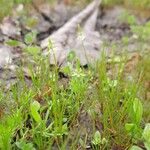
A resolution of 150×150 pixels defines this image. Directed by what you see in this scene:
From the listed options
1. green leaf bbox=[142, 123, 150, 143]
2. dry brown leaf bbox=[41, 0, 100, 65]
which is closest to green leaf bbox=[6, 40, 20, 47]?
dry brown leaf bbox=[41, 0, 100, 65]

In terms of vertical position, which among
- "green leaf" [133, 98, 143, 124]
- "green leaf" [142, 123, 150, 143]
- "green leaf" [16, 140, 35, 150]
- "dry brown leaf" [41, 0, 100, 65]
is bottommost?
"green leaf" [142, 123, 150, 143]

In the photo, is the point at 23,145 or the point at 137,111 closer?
the point at 23,145

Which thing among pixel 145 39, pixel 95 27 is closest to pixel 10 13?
pixel 95 27

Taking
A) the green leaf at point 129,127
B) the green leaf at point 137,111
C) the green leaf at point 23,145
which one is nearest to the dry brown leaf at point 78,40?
the green leaf at point 137,111

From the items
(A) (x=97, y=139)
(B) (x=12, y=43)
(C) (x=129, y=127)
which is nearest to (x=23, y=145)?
(A) (x=97, y=139)

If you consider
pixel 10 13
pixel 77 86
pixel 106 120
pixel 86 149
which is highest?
pixel 10 13

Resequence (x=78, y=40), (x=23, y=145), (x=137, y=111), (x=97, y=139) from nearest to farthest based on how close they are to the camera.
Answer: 1. (x=23, y=145)
2. (x=97, y=139)
3. (x=137, y=111)
4. (x=78, y=40)

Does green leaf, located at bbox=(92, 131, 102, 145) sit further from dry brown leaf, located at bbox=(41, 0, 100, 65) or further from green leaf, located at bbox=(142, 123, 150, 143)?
dry brown leaf, located at bbox=(41, 0, 100, 65)

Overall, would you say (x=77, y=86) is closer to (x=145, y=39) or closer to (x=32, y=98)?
(x=32, y=98)

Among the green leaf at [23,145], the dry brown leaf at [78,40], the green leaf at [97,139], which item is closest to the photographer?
the green leaf at [23,145]

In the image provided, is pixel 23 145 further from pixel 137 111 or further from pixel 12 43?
pixel 12 43

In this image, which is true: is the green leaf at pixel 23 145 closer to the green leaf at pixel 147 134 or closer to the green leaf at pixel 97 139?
the green leaf at pixel 97 139
